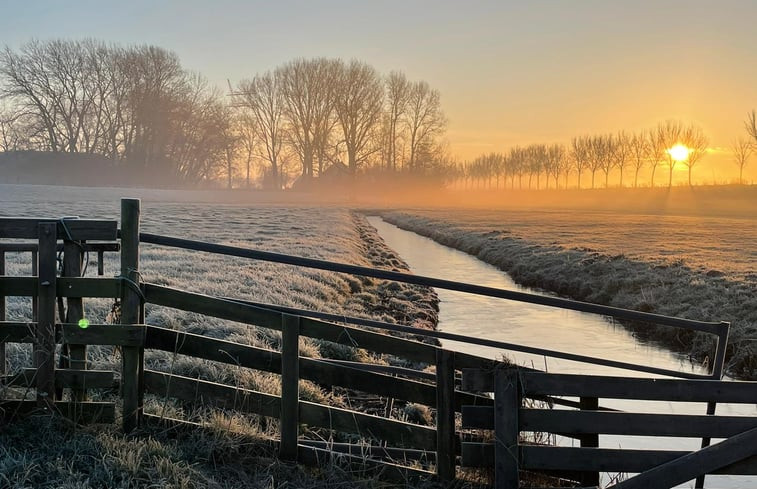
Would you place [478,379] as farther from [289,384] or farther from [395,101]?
[395,101]

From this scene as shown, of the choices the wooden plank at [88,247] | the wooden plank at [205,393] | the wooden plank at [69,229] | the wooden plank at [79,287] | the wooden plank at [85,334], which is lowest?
the wooden plank at [205,393]

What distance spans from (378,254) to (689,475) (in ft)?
75.8

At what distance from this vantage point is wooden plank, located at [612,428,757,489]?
450cm

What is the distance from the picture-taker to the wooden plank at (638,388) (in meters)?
4.59

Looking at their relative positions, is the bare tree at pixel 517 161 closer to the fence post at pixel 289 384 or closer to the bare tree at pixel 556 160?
the bare tree at pixel 556 160

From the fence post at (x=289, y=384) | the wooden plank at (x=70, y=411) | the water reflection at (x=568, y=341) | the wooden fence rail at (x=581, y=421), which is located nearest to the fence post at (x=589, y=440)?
the wooden fence rail at (x=581, y=421)

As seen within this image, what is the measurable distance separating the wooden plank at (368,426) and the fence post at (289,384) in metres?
0.13

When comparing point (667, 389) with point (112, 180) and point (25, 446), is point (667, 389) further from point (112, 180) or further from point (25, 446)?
point (112, 180)

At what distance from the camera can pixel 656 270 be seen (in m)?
21.5

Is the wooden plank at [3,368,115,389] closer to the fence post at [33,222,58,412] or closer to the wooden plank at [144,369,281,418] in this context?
the fence post at [33,222,58,412]

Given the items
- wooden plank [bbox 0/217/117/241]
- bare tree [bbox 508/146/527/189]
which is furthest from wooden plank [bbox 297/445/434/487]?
bare tree [bbox 508/146/527/189]

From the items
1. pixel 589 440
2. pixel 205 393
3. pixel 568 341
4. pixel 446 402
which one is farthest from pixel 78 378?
pixel 568 341

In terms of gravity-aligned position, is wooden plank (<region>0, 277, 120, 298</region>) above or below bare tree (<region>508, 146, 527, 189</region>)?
below

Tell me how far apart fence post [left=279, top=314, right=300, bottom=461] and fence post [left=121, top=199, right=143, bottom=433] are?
3.91 feet
